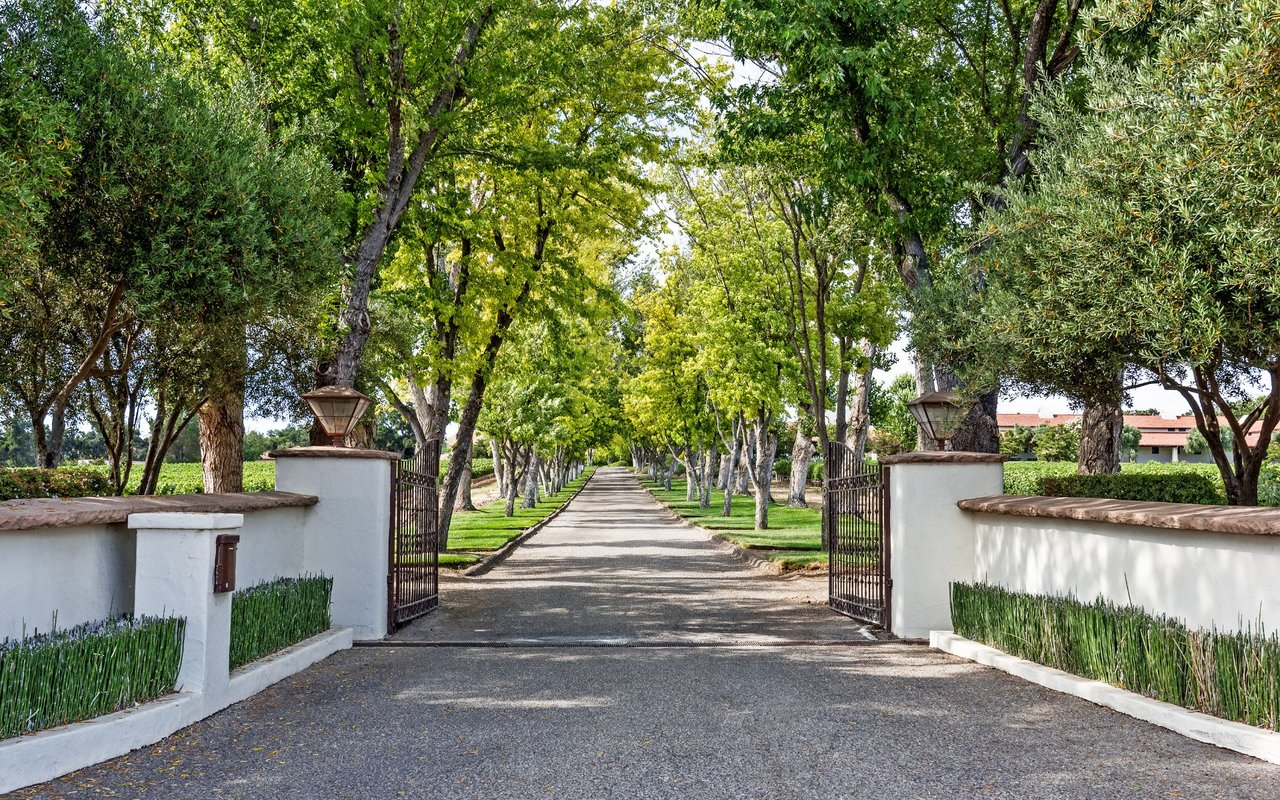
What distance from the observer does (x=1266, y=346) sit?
8031mm

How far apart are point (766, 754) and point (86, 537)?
4.70 metres

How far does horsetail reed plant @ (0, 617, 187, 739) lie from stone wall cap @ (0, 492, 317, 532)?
2.20ft

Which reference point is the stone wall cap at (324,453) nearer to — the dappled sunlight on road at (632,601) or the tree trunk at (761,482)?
the dappled sunlight on road at (632,601)

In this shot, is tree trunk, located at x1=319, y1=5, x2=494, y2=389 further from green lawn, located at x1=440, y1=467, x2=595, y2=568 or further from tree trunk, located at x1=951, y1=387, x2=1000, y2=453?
tree trunk, located at x1=951, y1=387, x2=1000, y2=453

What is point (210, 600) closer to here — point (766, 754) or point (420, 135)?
point (766, 754)

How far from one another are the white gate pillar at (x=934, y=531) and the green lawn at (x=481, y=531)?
9.29 metres

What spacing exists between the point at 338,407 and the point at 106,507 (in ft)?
13.9

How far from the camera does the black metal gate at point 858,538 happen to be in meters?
10.6

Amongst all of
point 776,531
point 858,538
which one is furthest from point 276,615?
point 776,531

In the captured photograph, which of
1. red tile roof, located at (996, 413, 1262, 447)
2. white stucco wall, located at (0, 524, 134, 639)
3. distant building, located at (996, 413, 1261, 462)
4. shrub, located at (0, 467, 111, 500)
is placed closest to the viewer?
white stucco wall, located at (0, 524, 134, 639)

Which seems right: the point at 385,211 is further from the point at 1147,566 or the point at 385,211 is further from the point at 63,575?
the point at 1147,566

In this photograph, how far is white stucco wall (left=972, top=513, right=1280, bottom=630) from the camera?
605 centimetres

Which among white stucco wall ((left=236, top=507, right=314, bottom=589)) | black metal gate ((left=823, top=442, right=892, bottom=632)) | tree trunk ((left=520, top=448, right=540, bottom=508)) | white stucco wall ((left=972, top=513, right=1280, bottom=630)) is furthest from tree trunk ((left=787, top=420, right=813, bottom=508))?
white stucco wall ((left=236, top=507, right=314, bottom=589))

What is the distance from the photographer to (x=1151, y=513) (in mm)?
6844
